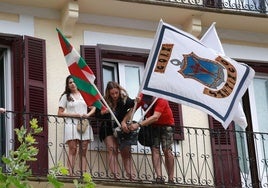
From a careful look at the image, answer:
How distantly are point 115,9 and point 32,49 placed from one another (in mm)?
1592

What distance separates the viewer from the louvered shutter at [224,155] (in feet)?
63.5

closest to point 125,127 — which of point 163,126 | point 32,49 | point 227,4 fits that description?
point 163,126

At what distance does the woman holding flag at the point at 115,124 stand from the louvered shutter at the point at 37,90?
879mm

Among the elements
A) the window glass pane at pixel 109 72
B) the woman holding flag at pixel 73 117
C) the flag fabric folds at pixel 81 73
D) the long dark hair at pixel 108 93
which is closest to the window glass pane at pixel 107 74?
the window glass pane at pixel 109 72

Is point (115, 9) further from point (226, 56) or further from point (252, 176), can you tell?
point (252, 176)

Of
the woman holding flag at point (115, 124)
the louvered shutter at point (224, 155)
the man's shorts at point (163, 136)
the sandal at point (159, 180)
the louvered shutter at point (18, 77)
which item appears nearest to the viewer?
the sandal at point (159, 180)

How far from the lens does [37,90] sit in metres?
18.8

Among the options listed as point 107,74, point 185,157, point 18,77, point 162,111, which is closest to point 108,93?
point 162,111

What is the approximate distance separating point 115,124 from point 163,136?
2.53 ft

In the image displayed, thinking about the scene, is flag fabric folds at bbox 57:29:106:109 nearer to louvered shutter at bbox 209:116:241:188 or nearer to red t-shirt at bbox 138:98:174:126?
red t-shirt at bbox 138:98:174:126

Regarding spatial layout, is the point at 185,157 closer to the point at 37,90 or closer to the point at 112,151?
the point at 112,151

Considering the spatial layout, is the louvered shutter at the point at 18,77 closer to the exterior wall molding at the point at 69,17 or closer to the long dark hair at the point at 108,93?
the exterior wall molding at the point at 69,17

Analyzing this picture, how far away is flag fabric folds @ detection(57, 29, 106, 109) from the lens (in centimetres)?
1830

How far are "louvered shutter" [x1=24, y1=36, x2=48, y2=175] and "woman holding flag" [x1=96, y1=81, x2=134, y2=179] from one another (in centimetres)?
88
